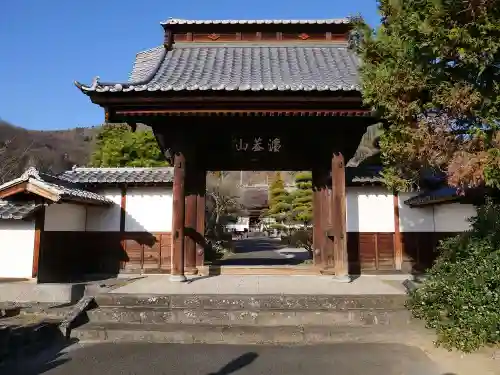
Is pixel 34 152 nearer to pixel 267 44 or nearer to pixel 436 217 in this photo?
pixel 267 44

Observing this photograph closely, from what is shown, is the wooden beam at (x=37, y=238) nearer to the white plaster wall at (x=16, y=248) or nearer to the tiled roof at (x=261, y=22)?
the white plaster wall at (x=16, y=248)

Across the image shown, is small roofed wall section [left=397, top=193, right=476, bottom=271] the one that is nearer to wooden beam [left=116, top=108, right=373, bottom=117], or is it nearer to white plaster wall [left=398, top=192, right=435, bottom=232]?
white plaster wall [left=398, top=192, right=435, bottom=232]

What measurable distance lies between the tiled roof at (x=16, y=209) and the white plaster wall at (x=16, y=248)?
361mm

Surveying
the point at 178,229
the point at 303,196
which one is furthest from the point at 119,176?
the point at 303,196

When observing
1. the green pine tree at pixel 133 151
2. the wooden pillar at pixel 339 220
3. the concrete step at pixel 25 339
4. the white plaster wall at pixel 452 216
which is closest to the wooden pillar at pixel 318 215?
the wooden pillar at pixel 339 220

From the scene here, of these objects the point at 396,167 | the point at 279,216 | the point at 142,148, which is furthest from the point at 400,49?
the point at 279,216

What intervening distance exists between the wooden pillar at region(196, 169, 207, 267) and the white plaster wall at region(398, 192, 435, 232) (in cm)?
562

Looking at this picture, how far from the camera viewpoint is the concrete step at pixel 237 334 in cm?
609

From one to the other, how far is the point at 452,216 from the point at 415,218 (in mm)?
1018

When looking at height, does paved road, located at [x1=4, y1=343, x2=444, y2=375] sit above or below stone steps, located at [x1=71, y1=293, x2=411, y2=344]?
below

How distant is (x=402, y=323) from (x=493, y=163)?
124 inches

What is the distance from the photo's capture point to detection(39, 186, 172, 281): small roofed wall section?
10.7m

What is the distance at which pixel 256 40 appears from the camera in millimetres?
11766

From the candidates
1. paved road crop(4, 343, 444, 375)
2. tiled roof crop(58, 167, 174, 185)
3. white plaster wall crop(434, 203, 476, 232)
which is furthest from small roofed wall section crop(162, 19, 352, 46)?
paved road crop(4, 343, 444, 375)
